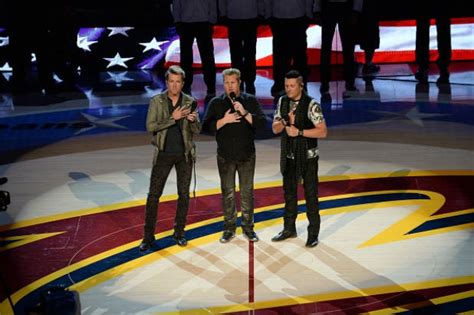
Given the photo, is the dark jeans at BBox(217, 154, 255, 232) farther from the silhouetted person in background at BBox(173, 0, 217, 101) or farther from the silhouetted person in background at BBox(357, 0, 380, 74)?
the silhouetted person in background at BBox(357, 0, 380, 74)

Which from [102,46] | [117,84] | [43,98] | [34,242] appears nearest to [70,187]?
[34,242]

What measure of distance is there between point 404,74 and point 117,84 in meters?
5.69

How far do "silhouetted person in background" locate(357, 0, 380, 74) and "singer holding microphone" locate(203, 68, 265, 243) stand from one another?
10.2 metres

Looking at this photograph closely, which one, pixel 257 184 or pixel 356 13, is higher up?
pixel 356 13

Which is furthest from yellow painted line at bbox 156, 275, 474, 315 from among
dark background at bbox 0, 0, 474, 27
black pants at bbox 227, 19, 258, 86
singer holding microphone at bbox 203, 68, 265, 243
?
dark background at bbox 0, 0, 474, 27

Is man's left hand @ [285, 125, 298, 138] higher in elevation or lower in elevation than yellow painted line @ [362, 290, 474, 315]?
higher

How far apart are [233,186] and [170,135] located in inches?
31.5

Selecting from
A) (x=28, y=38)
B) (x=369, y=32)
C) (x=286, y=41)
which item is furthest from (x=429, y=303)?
(x=369, y=32)

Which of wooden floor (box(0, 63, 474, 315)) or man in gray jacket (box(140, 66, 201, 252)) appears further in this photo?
man in gray jacket (box(140, 66, 201, 252))

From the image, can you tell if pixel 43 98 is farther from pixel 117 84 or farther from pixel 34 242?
pixel 34 242

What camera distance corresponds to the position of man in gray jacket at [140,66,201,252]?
8.06 meters

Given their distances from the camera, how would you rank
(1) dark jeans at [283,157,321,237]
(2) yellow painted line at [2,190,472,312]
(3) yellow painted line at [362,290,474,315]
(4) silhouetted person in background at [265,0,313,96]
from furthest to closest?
(4) silhouetted person in background at [265,0,313,96] < (1) dark jeans at [283,157,321,237] < (2) yellow painted line at [2,190,472,312] < (3) yellow painted line at [362,290,474,315]

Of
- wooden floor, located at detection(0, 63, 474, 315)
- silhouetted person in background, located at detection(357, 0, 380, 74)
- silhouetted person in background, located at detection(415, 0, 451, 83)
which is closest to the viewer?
wooden floor, located at detection(0, 63, 474, 315)

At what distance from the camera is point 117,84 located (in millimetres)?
18000
